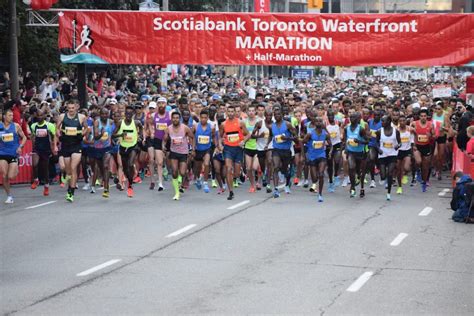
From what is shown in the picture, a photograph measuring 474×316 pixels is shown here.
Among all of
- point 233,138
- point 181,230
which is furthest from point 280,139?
point 181,230

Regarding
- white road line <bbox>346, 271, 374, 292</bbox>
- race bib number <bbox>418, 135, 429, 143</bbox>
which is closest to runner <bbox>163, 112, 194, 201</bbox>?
race bib number <bbox>418, 135, 429, 143</bbox>

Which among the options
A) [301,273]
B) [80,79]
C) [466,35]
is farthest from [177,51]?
[301,273]

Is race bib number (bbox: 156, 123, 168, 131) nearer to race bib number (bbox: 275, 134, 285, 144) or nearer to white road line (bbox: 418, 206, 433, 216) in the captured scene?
race bib number (bbox: 275, 134, 285, 144)

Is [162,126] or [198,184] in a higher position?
[162,126]

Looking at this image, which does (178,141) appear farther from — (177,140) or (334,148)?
(334,148)

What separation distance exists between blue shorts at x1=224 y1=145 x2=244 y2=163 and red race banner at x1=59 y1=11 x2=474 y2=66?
3.08 m

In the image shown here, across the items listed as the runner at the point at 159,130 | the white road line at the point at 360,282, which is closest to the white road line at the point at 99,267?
the white road line at the point at 360,282

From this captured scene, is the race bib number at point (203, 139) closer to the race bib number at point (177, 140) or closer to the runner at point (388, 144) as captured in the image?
the race bib number at point (177, 140)

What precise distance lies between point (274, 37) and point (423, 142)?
4.10 m

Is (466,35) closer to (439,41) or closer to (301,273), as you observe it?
(439,41)

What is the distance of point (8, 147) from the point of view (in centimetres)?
2073

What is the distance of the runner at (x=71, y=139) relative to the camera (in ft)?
68.8

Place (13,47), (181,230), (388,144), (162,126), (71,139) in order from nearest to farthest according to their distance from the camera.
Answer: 1. (181,230)
2. (71,139)
3. (388,144)
4. (162,126)
5. (13,47)

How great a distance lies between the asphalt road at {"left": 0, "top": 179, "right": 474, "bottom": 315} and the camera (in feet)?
38.1
